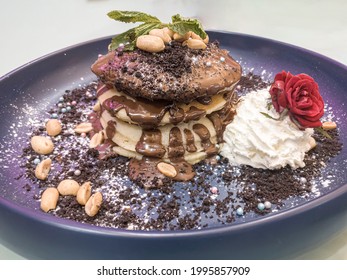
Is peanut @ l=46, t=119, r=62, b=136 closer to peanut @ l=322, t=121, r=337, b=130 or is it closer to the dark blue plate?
the dark blue plate

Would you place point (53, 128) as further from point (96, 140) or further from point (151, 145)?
point (151, 145)

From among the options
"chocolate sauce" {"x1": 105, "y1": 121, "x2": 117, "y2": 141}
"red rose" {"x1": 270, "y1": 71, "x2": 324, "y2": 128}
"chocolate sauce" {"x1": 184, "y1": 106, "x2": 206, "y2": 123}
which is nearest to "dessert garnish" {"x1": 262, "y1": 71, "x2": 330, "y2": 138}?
"red rose" {"x1": 270, "y1": 71, "x2": 324, "y2": 128}

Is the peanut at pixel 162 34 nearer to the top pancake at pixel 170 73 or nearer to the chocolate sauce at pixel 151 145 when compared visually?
the top pancake at pixel 170 73

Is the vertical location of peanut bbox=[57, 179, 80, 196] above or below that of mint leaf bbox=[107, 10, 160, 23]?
below

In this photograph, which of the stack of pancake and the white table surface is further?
the white table surface

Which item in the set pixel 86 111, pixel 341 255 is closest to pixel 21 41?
pixel 86 111

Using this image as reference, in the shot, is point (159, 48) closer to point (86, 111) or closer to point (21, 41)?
point (86, 111)

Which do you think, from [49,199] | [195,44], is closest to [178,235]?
[49,199]
